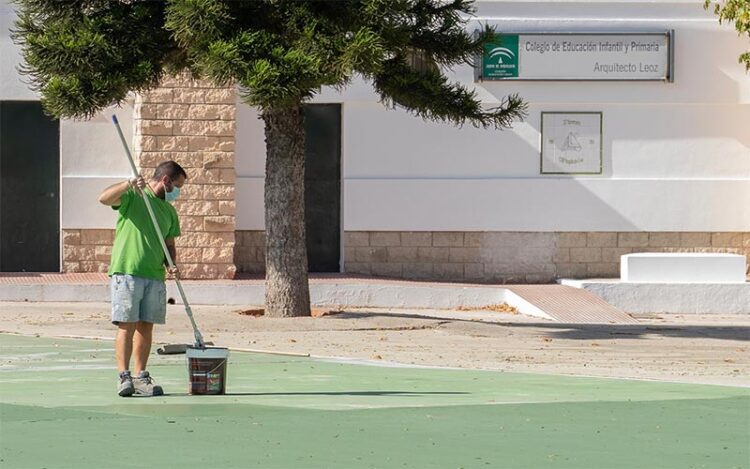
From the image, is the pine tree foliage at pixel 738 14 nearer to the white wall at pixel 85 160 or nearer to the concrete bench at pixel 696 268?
the concrete bench at pixel 696 268

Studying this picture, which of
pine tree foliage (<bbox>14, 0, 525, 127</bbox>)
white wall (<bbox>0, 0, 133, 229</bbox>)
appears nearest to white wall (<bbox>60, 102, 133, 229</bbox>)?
white wall (<bbox>0, 0, 133, 229</bbox>)

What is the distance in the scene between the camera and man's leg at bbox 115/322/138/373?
11711 mm

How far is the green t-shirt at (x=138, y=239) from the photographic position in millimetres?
11781

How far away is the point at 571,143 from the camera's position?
25938mm

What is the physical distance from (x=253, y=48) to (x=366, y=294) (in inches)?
264

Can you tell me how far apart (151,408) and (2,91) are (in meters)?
14.9

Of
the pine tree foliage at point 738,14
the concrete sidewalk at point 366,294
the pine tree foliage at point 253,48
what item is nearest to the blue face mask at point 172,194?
the pine tree foliage at point 253,48

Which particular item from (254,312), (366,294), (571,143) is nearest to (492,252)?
(571,143)

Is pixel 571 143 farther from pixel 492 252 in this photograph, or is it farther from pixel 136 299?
pixel 136 299

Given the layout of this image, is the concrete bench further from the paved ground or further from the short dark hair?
the short dark hair

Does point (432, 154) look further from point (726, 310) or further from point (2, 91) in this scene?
point (2, 91)

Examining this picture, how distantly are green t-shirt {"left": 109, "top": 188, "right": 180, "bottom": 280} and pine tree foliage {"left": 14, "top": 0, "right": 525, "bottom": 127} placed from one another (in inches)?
223

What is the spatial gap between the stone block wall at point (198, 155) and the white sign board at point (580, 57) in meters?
4.36

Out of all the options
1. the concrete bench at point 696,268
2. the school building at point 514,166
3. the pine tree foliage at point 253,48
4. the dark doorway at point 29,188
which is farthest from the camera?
the school building at point 514,166
